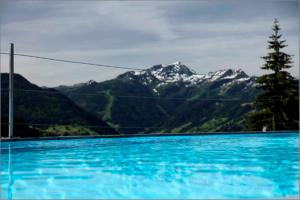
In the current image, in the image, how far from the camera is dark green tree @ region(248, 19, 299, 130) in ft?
68.0

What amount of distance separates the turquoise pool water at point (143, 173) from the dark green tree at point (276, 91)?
14.3 metres

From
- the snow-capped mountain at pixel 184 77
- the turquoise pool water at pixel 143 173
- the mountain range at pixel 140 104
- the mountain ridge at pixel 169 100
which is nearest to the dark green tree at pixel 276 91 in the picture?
the mountain range at pixel 140 104

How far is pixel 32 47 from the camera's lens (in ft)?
43.0

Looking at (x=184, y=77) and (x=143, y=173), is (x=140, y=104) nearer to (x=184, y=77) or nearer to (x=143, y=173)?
(x=184, y=77)

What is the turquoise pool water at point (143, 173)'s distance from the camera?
3.29 metres

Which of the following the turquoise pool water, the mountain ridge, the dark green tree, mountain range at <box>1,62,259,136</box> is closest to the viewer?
the turquoise pool water

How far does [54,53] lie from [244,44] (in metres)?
6.97

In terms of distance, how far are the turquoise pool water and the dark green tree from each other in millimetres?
14306

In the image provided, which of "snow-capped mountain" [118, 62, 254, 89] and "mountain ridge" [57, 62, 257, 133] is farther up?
"snow-capped mountain" [118, 62, 254, 89]

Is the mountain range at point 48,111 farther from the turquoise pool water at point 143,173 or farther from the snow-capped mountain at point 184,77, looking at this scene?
the snow-capped mountain at point 184,77

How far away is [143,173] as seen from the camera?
4.39 metres

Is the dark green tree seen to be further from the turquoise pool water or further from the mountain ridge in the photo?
the mountain ridge

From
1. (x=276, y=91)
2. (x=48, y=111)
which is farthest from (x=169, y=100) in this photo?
(x=276, y=91)

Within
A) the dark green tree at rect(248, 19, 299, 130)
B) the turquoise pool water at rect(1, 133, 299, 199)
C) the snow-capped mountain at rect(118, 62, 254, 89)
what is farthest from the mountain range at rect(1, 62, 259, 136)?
the turquoise pool water at rect(1, 133, 299, 199)
